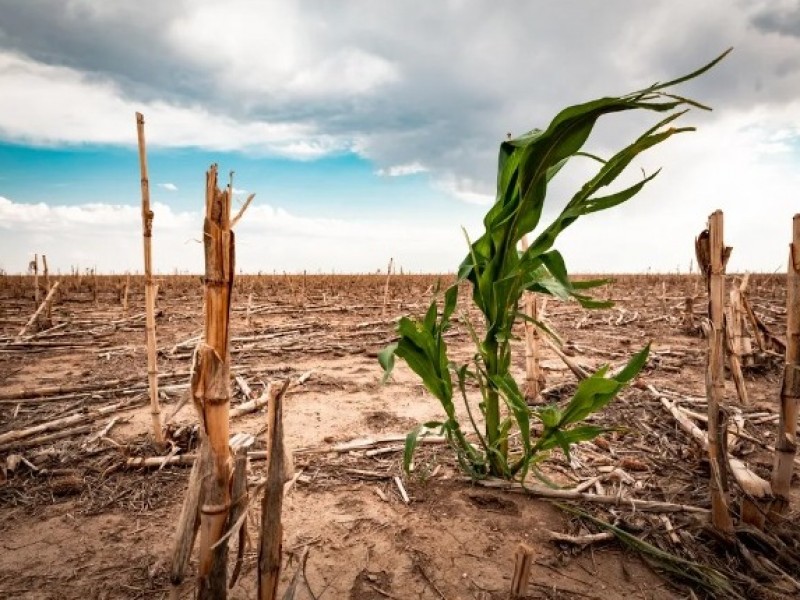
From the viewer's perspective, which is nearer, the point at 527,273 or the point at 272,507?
the point at 272,507

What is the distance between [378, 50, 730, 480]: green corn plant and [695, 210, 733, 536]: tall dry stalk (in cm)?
35

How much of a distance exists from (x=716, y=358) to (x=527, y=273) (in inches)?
36.7

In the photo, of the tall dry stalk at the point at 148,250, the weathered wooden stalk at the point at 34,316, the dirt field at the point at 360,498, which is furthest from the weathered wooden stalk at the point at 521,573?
the weathered wooden stalk at the point at 34,316

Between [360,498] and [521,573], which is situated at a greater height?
[521,573]

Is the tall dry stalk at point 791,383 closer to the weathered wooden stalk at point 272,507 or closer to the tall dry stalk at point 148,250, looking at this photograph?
the weathered wooden stalk at point 272,507

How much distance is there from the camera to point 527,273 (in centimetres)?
226

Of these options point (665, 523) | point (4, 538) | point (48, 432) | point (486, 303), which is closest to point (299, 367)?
point (48, 432)

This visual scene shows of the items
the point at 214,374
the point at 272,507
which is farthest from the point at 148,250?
the point at 272,507

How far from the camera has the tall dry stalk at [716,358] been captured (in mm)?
2043

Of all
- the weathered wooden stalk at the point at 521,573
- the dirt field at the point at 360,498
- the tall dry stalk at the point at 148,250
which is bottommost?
the dirt field at the point at 360,498

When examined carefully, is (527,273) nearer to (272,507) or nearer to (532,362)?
(272,507)

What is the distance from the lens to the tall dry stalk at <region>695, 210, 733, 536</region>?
2043 mm

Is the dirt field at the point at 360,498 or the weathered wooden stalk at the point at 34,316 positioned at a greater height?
the weathered wooden stalk at the point at 34,316

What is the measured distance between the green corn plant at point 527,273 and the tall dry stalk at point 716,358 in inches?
13.9
